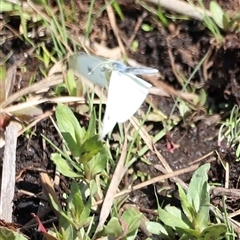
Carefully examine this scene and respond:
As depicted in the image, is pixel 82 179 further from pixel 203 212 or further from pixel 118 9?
pixel 118 9

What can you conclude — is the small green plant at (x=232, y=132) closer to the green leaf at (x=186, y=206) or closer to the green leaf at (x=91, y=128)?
the green leaf at (x=186, y=206)

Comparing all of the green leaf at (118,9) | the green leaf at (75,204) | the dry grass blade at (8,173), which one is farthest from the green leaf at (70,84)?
the green leaf at (75,204)

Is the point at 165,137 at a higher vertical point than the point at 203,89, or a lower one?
lower

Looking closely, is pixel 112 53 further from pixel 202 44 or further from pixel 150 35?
pixel 202 44

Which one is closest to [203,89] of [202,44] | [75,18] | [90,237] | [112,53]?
[202,44]

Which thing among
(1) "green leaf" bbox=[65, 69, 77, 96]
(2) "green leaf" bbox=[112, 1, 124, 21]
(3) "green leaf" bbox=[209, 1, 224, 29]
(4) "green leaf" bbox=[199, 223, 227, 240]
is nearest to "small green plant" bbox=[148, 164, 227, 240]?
(4) "green leaf" bbox=[199, 223, 227, 240]

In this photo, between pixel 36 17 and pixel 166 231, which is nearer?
pixel 166 231

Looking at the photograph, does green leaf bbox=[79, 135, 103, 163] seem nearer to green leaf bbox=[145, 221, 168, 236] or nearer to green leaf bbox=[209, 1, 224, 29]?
green leaf bbox=[145, 221, 168, 236]

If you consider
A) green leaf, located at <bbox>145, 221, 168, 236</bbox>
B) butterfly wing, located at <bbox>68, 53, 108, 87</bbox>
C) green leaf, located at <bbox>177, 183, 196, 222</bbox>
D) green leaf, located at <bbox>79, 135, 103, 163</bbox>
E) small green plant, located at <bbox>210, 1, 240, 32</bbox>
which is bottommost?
green leaf, located at <bbox>145, 221, 168, 236</bbox>
